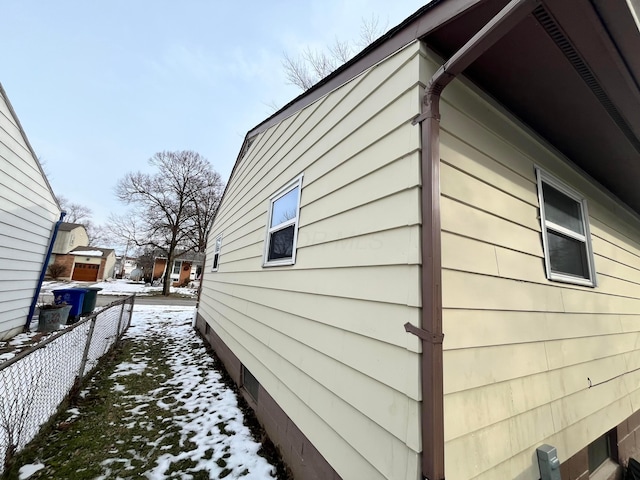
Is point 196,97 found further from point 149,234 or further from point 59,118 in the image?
point 149,234

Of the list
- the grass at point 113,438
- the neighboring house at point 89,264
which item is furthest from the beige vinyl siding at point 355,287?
the neighboring house at point 89,264

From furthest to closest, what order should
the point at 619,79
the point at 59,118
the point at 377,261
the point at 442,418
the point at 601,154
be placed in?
the point at 59,118 < the point at 601,154 < the point at 377,261 < the point at 619,79 < the point at 442,418

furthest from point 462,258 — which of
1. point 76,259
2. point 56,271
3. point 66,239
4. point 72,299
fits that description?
point 66,239

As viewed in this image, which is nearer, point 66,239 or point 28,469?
point 28,469

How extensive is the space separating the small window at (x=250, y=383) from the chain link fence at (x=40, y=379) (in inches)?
80.9

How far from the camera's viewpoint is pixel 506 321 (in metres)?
1.79

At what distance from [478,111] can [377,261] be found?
4.65ft

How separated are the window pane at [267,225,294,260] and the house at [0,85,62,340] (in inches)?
220

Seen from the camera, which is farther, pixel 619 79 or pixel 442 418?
pixel 619 79

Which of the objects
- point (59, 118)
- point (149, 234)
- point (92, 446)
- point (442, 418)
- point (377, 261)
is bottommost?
point (92, 446)

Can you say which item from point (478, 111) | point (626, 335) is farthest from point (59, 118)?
point (626, 335)

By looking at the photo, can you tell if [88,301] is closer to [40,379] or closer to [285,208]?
[40,379]

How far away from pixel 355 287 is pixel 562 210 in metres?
2.48

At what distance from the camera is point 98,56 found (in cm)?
764
